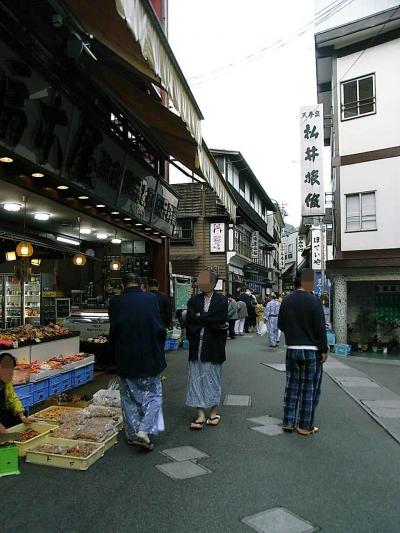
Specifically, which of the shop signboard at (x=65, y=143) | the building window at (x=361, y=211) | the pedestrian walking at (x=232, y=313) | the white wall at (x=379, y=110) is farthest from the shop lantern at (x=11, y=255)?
the white wall at (x=379, y=110)

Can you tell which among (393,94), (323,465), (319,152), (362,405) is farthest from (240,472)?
(393,94)

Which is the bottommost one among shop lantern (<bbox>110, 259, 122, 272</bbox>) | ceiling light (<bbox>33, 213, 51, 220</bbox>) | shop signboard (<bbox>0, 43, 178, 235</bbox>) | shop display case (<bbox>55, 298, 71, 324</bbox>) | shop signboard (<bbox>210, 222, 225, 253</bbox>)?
shop display case (<bbox>55, 298, 71, 324</bbox>)

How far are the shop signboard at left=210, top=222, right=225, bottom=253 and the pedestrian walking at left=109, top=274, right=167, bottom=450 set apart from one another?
2280cm

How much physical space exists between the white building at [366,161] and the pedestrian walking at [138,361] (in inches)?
488

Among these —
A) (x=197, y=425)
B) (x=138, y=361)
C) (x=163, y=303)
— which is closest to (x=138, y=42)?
(x=138, y=361)

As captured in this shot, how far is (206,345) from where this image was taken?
6.41 meters

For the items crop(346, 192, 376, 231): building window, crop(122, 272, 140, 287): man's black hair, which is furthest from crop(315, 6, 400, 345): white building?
crop(122, 272, 140, 287): man's black hair

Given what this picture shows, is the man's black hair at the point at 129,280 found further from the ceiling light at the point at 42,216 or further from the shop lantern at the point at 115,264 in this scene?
the shop lantern at the point at 115,264

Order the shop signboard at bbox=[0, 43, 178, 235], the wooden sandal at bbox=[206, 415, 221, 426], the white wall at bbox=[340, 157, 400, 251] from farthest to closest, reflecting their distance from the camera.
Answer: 1. the white wall at bbox=[340, 157, 400, 251]
2. the wooden sandal at bbox=[206, 415, 221, 426]
3. the shop signboard at bbox=[0, 43, 178, 235]

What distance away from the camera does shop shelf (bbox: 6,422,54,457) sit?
518cm

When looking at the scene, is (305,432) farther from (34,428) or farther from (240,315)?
(240,315)

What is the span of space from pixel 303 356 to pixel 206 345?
1292mm

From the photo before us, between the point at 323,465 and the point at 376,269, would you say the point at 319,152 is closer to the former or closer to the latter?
the point at 376,269

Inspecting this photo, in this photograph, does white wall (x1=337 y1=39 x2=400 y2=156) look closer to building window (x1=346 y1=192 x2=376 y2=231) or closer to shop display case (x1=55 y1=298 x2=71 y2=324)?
building window (x1=346 y1=192 x2=376 y2=231)
